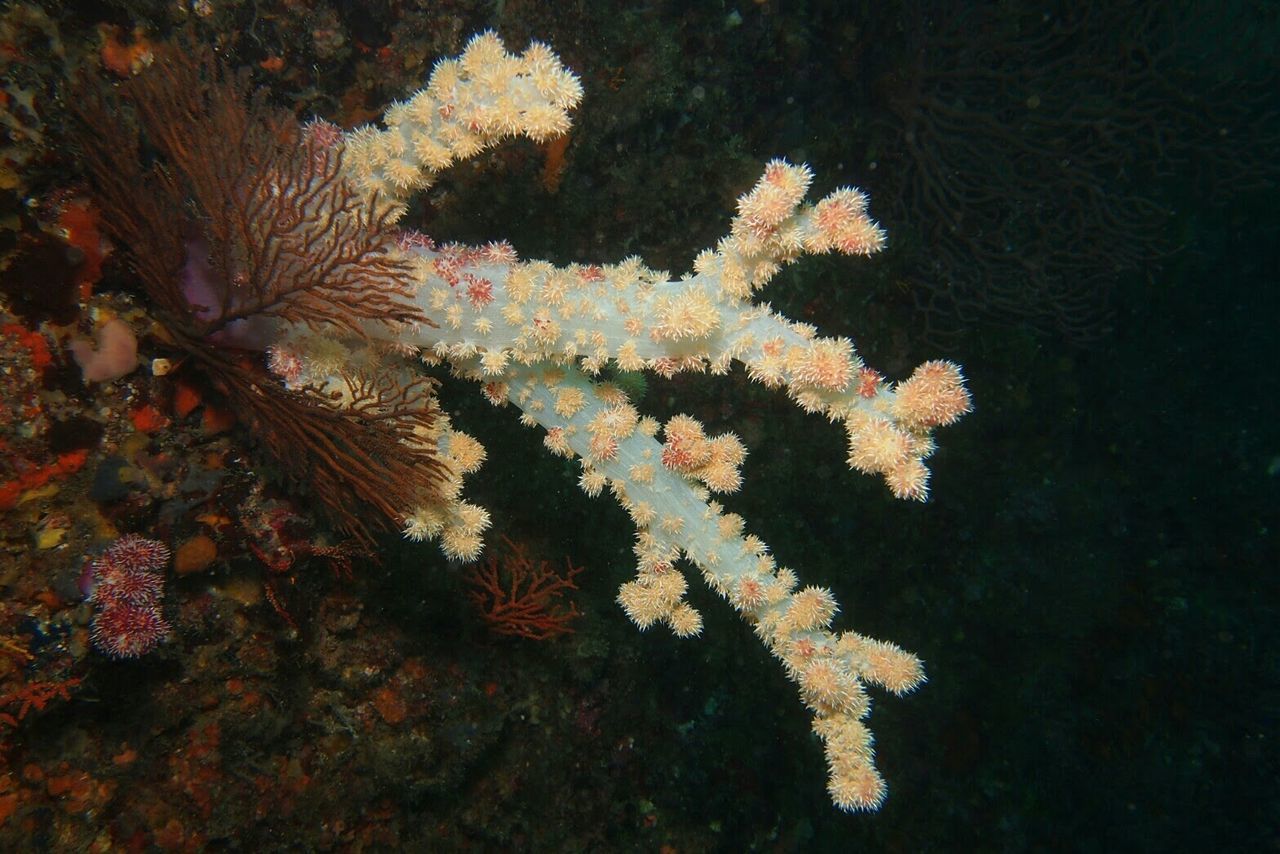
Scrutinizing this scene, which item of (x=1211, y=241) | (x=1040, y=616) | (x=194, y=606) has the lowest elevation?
(x=194, y=606)

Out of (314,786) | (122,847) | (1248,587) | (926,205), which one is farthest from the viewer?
(1248,587)

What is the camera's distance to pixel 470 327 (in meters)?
3.00

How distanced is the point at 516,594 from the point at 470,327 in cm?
217

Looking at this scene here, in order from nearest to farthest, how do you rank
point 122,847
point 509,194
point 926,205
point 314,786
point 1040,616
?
1. point 122,847
2. point 314,786
3. point 509,194
4. point 926,205
5. point 1040,616

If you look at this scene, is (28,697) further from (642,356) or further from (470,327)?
(642,356)

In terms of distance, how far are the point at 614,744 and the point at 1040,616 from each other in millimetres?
5334

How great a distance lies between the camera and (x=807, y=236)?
2.71m

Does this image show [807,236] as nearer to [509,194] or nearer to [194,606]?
[509,194]

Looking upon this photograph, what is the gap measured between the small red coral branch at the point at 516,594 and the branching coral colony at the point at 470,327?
1.01 metres

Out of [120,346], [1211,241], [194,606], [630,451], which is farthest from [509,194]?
[1211,241]

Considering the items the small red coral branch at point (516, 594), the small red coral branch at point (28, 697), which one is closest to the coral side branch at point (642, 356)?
the small red coral branch at point (516, 594)

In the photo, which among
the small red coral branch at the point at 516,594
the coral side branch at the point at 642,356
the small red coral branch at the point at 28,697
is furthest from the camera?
the small red coral branch at the point at 516,594

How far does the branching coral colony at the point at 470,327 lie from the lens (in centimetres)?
264

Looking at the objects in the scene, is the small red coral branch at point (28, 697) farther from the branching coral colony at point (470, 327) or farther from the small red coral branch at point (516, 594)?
the small red coral branch at point (516, 594)
